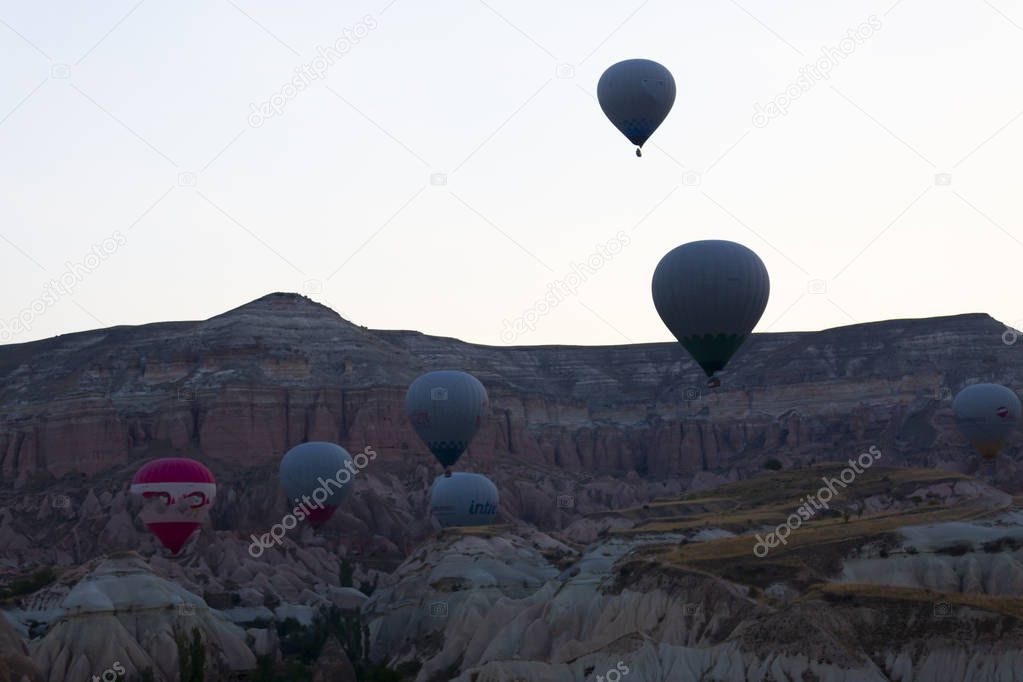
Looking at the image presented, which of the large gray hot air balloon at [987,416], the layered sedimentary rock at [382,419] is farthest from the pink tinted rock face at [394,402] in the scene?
the large gray hot air balloon at [987,416]

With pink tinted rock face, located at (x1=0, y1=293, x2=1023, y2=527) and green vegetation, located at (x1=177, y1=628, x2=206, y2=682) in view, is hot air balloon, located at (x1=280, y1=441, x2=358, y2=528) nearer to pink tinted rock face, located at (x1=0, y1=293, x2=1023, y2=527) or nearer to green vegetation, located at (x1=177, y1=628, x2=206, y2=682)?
pink tinted rock face, located at (x1=0, y1=293, x2=1023, y2=527)

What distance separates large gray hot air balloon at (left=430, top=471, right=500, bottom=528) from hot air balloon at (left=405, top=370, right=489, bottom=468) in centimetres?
1419

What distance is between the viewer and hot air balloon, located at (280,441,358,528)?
123m

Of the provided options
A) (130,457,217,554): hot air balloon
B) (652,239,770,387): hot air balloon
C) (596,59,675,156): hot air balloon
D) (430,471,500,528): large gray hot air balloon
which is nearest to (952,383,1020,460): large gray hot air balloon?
(430,471,500,528): large gray hot air balloon

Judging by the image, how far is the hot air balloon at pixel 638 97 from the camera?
84.8 metres

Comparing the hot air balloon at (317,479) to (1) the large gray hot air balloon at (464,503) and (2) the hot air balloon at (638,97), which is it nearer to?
(1) the large gray hot air balloon at (464,503)

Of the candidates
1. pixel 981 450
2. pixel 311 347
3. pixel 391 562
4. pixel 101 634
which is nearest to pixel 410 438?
pixel 311 347

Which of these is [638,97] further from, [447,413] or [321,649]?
[321,649]

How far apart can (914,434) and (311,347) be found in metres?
58.0

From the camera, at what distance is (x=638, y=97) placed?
3334 inches

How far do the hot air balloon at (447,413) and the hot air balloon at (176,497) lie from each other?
44.0 ft

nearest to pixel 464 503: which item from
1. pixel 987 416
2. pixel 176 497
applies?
pixel 176 497

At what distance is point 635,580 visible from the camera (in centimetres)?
8225

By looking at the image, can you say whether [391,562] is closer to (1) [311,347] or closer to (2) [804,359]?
(1) [311,347]
